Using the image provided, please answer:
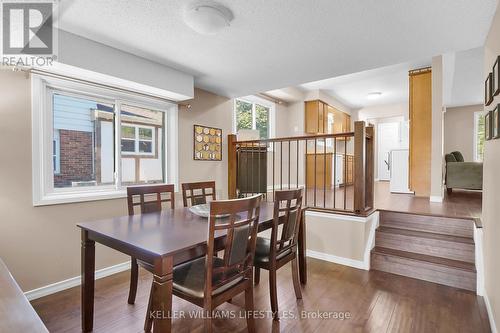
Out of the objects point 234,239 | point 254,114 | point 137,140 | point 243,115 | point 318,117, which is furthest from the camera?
point 318,117

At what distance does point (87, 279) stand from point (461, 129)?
862cm

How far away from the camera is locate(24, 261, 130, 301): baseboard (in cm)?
216

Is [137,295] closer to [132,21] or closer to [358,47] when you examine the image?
[132,21]

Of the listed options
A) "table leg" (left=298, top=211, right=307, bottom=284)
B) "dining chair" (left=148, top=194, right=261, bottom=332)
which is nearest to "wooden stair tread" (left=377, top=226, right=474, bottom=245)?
"table leg" (left=298, top=211, right=307, bottom=284)

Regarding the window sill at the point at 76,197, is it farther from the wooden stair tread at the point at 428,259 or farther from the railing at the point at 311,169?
the wooden stair tread at the point at 428,259

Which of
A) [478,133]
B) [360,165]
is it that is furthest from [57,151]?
[478,133]

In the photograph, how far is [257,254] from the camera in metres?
2.01

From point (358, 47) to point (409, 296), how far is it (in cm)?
226

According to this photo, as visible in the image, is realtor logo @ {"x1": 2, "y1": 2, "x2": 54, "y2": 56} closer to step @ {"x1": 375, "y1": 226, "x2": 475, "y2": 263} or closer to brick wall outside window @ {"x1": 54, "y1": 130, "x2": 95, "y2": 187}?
brick wall outside window @ {"x1": 54, "y1": 130, "x2": 95, "y2": 187}

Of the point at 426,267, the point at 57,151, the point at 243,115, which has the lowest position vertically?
the point at 426,267

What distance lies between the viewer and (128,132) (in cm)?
295

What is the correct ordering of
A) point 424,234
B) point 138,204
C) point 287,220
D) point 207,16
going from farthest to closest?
point 424,234 < point 138,204 < point 287,220 < point 207,16

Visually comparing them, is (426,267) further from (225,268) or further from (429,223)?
(225,268)

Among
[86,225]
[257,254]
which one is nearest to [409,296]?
[257,254]
